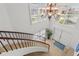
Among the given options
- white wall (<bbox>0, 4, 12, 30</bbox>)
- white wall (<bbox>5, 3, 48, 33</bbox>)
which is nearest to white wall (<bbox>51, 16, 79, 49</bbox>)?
white wall (<bbox>5, 3, 48, 33</bbox>)

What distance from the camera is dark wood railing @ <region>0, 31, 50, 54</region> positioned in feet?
2.72

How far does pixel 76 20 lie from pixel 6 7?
0.53 metres

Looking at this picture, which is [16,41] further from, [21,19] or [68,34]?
[68,34]

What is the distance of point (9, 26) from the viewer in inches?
34.7

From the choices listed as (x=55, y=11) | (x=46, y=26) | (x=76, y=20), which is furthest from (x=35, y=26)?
(x=76, y=20)

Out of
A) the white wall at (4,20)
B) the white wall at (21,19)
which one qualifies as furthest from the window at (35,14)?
the white wall at (4,20)

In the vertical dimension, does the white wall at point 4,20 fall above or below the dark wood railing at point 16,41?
above

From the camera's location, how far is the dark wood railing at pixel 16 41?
83 centimetres

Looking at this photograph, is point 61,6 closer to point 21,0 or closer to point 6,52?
point 21,0

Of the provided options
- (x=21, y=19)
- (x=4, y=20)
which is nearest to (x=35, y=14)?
(x=21, y=19)

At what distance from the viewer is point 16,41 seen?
847 millimetres

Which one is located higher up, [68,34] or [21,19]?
[21,19]

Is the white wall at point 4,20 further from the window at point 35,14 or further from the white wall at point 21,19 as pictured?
the window at point 35,14

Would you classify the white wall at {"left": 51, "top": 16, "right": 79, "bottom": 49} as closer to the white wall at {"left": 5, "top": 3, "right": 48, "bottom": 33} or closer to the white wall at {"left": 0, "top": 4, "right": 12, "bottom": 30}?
the white wall at {"left": 5, "top": 3, "right": 48, "bottom": 33}
